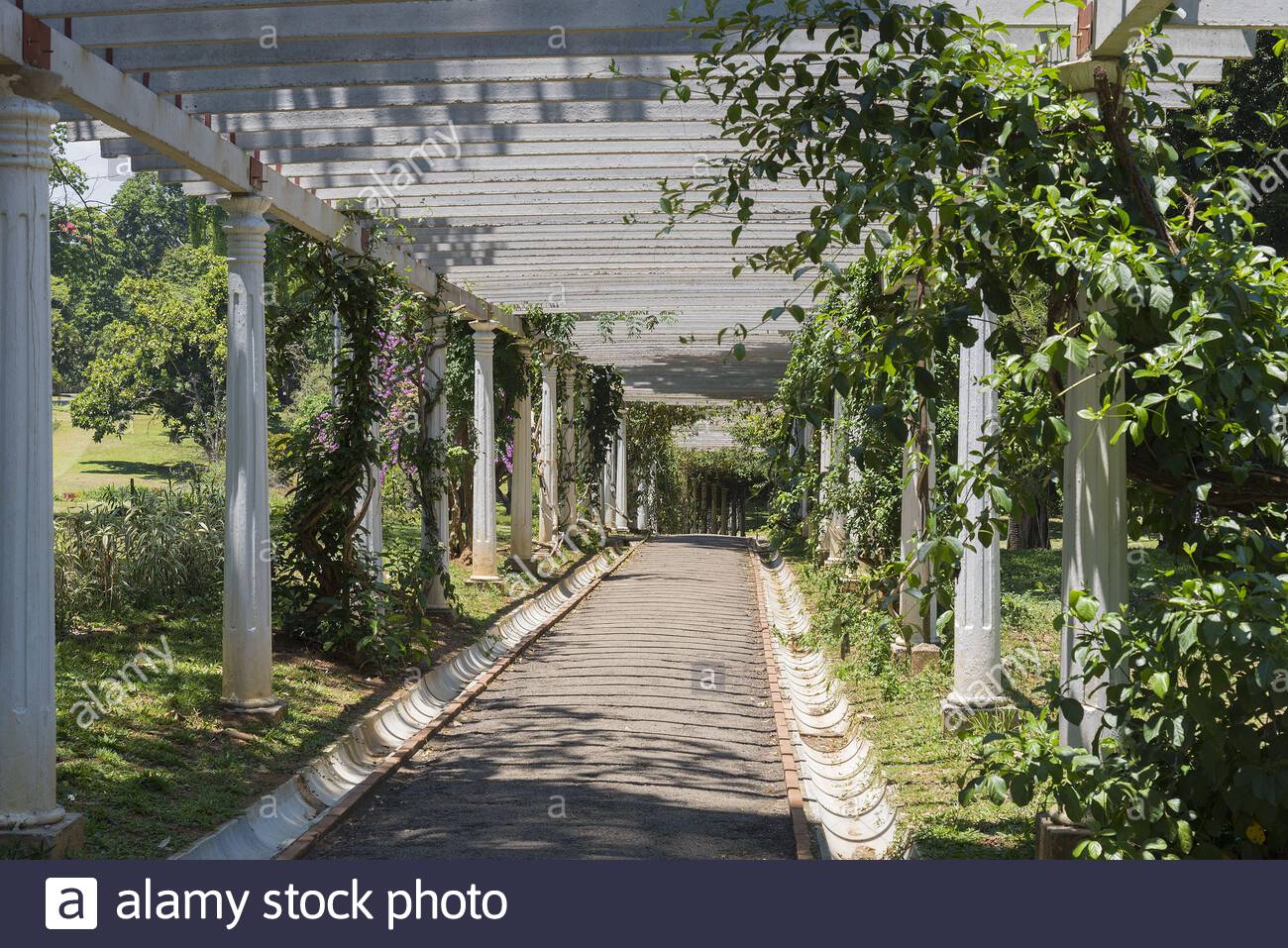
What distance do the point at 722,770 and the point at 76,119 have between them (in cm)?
519

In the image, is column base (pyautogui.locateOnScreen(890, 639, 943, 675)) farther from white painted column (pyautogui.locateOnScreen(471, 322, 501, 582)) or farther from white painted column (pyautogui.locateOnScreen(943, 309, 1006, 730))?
white painted column (pyautogui.locateOnScreen(471, 322, 501, 582))

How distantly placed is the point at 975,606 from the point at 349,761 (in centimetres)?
372

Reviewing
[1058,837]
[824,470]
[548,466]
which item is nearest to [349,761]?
[1058,837]

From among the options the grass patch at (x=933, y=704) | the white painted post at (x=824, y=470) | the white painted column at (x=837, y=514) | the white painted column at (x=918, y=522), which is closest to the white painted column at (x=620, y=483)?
the white painted post at (x=824, y=470)

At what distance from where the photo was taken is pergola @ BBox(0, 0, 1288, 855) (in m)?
5.28

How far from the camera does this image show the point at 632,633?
14094mm

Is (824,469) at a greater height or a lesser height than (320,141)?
lesser

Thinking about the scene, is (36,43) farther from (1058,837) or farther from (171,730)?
(1058,837)

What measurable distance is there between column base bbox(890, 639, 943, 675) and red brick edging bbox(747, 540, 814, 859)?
2.99ft

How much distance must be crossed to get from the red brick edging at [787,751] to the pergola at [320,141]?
8.57 feet

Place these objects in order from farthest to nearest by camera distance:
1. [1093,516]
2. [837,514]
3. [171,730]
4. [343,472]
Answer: [837,514] → [343,472] → [171,730] → [1093,516]

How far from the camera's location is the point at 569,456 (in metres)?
23.9

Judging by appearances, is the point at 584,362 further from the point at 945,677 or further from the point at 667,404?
the point at 945,677

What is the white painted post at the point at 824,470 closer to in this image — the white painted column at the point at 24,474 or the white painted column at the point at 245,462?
the white painted column at the point at 245,462
